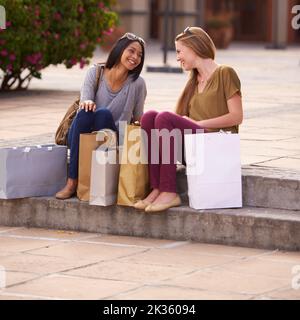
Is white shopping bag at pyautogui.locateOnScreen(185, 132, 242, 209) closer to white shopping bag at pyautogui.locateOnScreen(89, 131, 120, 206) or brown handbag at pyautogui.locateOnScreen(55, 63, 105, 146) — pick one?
white shopping bag at pyautogui.locateOnScreen(89, 131, 120, 206)

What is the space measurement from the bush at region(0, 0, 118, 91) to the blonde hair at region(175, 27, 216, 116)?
6.22 m

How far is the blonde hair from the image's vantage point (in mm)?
8023

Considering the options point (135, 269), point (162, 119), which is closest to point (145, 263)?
point (135, 269)

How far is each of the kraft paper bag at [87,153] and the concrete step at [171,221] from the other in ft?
0.37

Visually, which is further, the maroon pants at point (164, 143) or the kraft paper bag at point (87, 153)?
the kraft paper bag at point (87, 153)

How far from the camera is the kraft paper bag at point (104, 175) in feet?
26.0

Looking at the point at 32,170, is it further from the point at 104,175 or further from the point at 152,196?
the point at 152,196

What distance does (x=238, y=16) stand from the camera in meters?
36.2

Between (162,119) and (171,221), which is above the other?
(162,119)

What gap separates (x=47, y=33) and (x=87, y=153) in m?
6.90

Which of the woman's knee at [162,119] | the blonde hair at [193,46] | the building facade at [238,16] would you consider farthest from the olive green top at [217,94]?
the building facade at [238,16]
